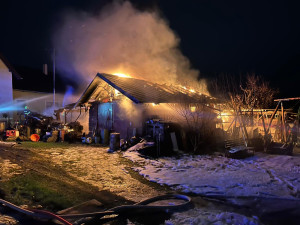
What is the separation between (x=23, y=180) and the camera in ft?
20.6

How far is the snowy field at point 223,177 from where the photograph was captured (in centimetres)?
423

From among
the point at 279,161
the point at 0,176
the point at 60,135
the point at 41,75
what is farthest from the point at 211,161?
the point at 41,75

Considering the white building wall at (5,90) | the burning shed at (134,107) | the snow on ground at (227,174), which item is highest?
the white building wall at (5,90)

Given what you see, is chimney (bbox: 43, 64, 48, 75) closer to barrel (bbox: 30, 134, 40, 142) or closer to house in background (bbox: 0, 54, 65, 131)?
house in background (bbox: 0, 54, 65, 131)

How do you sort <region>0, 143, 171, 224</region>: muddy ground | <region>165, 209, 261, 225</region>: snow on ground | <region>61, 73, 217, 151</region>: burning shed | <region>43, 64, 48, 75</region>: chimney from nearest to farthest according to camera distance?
1. <region>165, 209, 261, 225</region>: snow on ground
2. <region>0, 143, 171, 224</region>: muddy ground
3. <region>61, 73, 217, 151</region>: burning shed
4. <region>43, 64, 48, 75</region>: chimney

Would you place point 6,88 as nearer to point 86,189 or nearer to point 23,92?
point 23,92

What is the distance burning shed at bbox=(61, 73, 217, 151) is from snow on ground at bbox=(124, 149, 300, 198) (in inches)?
142

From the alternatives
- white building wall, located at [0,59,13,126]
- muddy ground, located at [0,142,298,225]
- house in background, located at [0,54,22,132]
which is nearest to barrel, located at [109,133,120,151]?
muddy ground, located at [0,142,298,225]

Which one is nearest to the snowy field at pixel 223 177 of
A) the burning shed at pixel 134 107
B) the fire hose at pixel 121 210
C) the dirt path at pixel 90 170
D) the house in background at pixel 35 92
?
the fire hose at pixel 121 210

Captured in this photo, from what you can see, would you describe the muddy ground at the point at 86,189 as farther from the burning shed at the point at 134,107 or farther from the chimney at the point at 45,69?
the chimney at the point at 45,69

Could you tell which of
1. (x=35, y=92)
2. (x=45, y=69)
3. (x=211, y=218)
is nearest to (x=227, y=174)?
(x=211, y=218)

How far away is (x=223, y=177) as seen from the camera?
22.0 feet

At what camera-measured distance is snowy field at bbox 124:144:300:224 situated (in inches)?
167

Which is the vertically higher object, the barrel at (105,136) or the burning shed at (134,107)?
the burning shed at (134,107)
